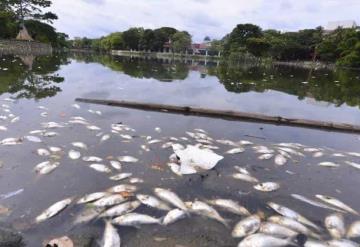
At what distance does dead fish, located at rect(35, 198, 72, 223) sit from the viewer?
10.0ft

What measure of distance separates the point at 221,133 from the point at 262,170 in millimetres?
1931

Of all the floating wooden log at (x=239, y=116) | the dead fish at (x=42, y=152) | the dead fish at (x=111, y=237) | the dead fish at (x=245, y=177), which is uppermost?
the floating wooden log at (x=239, y=116)

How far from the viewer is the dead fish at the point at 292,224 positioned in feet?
10.00

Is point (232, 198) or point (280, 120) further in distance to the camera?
point (280, 120)

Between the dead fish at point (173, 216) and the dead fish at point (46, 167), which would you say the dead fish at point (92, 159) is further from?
the dead fish at point (173, 216)

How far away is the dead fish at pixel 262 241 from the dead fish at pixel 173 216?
0.71m

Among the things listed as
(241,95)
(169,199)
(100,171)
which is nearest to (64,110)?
(100,171)

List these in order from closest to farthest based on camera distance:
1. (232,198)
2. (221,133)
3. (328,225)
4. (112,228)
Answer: (112,228) < (328,225) < (232,198) < (221,133)

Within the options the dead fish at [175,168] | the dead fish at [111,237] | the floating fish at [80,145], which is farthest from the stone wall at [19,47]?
the dead fish at [111,237]

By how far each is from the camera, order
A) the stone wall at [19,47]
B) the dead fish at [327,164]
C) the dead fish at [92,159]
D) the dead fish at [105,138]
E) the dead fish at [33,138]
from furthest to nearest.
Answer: the stone wall at [19,47] < the dead fish at [105,138] < the dead fish at [33,138] < the dead fish at [327,164] < the dead fish at [92,159]

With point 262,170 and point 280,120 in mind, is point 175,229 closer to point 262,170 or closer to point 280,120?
point 262,170

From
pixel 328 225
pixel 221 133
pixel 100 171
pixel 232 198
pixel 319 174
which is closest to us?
pixel 328 225

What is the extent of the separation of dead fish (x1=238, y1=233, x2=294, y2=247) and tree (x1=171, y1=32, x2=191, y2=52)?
3475 inches

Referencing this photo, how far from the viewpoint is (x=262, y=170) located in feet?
15.1
